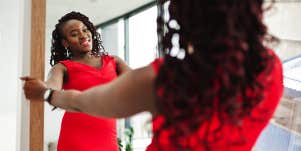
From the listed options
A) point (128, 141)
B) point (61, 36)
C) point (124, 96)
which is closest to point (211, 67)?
point (124, 96)

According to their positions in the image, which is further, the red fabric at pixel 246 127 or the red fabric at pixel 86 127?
the red fabric at pixel 86 127

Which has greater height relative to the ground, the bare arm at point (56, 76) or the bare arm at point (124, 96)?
the bare arm at point (56, 76)

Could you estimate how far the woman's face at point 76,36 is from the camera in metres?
1.26

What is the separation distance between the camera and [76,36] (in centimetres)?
126

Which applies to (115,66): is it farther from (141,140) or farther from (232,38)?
(232,38)

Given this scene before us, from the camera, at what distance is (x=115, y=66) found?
1.30 meters

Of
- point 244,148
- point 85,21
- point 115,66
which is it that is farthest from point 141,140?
point 244,148

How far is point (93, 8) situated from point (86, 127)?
1.50 feet

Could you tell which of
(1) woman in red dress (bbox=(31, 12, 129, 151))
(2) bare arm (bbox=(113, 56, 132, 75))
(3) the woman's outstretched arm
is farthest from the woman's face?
(3) the woman's outstretched arm

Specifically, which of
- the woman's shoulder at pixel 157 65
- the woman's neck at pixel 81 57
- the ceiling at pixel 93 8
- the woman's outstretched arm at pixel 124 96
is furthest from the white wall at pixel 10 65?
the woman's shoulder at pixel 157 65

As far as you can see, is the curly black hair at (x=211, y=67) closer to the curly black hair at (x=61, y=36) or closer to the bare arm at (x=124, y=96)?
the bare arm at (x=124, y=96)

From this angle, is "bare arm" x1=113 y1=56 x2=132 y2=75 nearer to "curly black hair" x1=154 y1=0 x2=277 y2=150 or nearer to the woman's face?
the woman's face

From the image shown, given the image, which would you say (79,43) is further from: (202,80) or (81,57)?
(202,80)

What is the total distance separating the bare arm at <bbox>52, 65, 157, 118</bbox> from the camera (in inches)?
23.7
